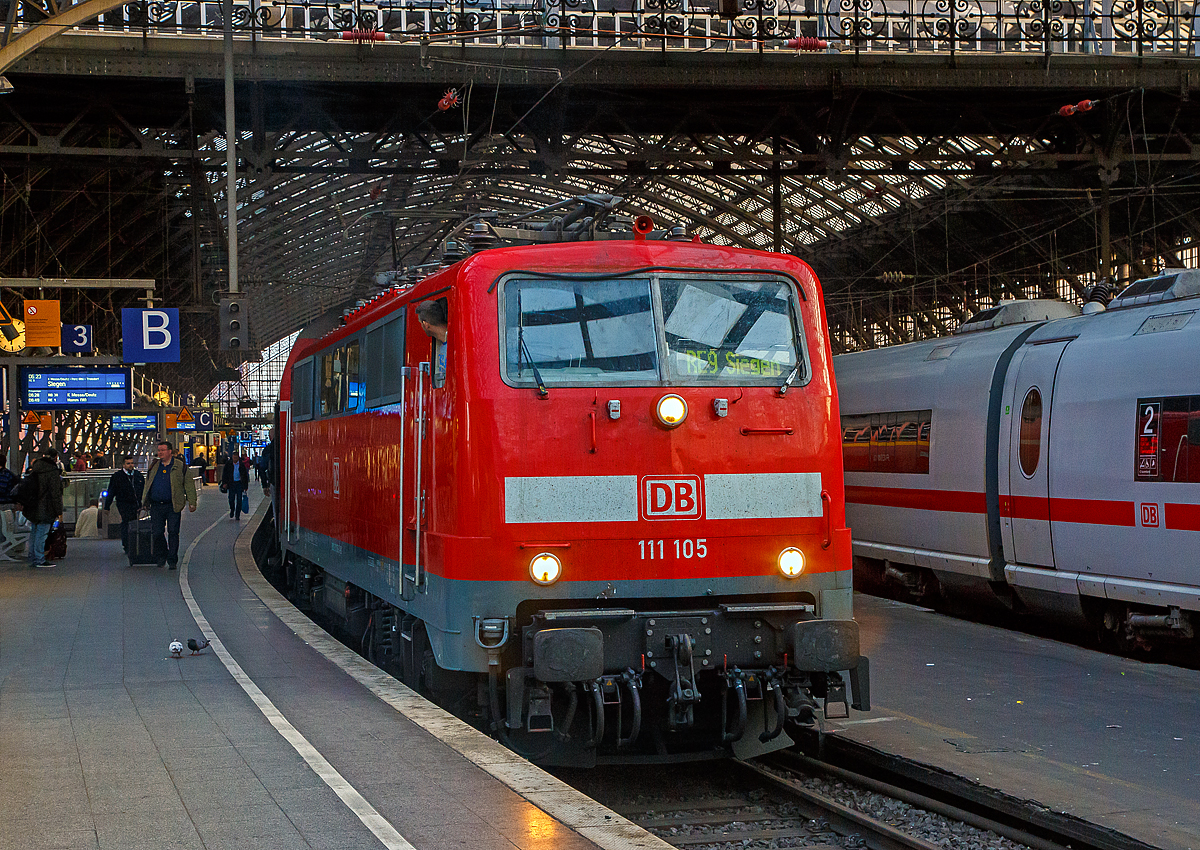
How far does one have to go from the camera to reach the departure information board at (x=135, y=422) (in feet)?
122

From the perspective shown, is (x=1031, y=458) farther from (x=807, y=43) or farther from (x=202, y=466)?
(x=202, y=466)

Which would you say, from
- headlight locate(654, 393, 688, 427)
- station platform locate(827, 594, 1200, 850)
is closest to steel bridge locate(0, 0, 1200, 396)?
station platform locate(827, 594, 1200, 850)

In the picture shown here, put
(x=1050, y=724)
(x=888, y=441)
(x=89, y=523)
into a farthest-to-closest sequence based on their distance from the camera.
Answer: (x=89, y=523), (x=888, y=441), (x=1050, y=724)

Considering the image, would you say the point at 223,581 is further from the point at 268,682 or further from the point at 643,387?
the point at 643,387

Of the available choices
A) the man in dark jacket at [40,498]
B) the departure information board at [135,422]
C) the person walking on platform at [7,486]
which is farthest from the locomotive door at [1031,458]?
the departure information board at [135,422]

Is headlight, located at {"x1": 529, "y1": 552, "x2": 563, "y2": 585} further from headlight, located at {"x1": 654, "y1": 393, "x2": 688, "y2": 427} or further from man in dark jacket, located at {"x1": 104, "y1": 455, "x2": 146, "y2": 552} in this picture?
man in dark jacket, located at {"x1": 104, "y1": 455, "x2": 146, "y2": 552}

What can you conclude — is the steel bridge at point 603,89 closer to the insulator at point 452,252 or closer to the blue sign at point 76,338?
the blue sign at point 76,338

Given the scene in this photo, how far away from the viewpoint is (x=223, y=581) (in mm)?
16484

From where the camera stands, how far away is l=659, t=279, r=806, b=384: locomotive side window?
8039mm

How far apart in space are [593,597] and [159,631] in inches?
229

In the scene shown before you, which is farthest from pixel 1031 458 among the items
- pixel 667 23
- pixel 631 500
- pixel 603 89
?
pixel 667 23

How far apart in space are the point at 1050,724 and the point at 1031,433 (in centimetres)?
480

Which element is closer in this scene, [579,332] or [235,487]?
[579,332]

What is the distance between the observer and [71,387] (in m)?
24.9
